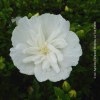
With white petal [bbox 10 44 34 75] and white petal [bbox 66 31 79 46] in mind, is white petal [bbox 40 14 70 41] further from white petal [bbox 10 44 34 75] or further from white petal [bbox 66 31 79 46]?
white petal [bbox 10 44 34 75]

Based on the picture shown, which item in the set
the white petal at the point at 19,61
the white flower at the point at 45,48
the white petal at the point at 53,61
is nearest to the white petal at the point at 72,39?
the white flower at the point at 45,48

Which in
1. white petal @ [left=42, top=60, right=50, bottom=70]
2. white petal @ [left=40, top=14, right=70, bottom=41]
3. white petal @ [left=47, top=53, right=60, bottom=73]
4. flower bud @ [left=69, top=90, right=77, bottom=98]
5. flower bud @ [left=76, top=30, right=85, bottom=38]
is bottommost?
flower bud @ [left=69, top=90, right=77, bottom=98]

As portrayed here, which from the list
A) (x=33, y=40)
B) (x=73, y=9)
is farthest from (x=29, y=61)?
(x=73, y=9)

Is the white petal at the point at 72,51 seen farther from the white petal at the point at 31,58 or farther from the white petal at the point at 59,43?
the white petal at the point at 31,58

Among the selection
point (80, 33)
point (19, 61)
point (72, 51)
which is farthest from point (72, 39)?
point (19, 61)

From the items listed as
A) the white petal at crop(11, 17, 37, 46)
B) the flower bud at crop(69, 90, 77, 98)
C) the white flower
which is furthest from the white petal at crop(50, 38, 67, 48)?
the flower bud at crop(69, 90, 77, 98)

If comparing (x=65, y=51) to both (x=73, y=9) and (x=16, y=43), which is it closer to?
(x=16, y=43)

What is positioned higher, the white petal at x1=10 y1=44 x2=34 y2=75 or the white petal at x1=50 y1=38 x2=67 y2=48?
the white petal at x1=50 y1=38 x2=67 y2=48

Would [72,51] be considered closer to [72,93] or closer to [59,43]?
[59,43]
